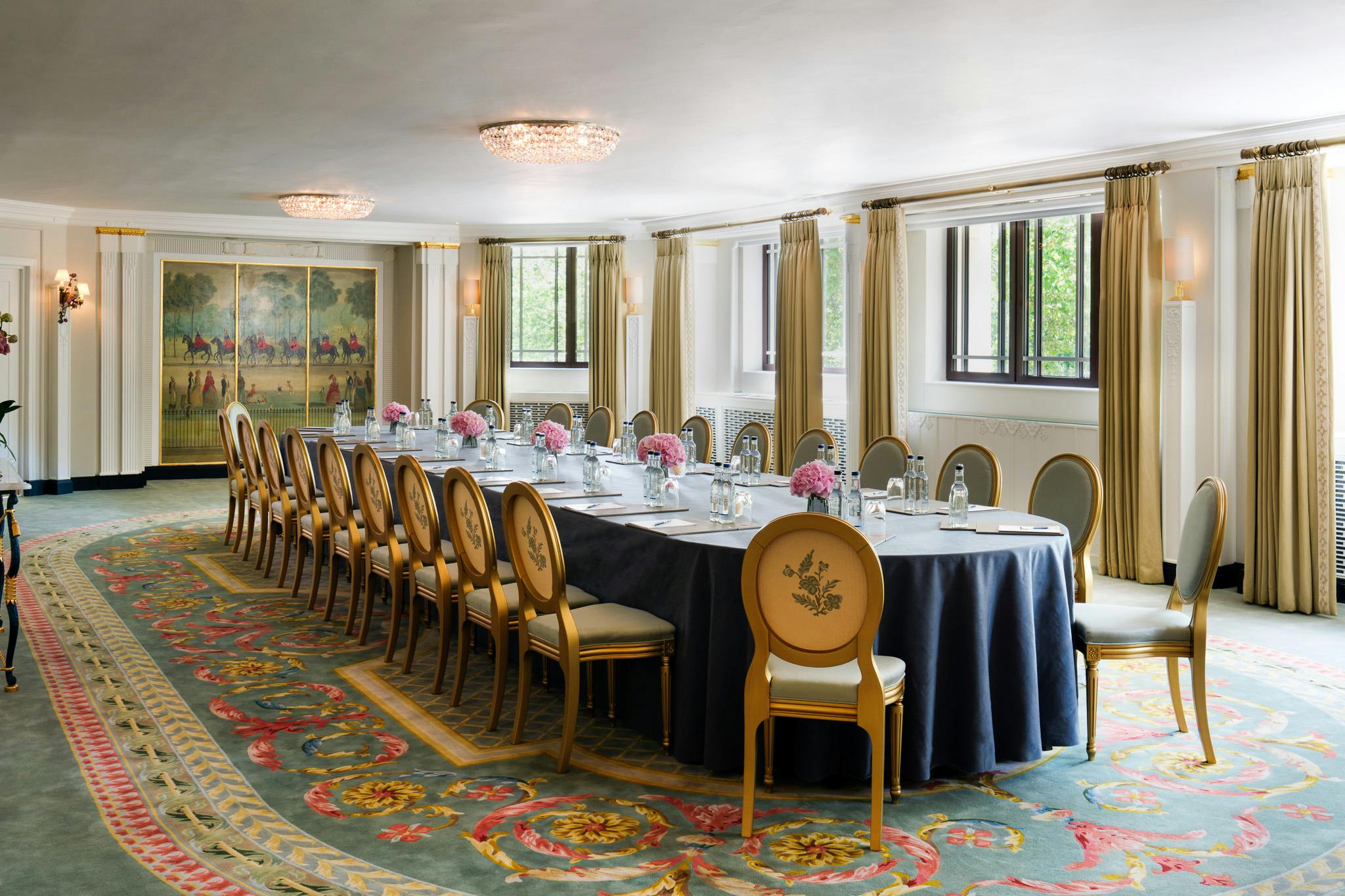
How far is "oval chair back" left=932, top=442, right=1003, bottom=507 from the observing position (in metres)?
5.54

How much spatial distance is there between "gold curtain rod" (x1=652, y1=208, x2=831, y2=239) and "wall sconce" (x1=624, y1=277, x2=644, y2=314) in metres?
0.51

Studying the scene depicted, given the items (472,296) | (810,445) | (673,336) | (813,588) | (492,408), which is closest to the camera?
(813,588)

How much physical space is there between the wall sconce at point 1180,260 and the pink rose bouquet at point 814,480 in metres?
3.84

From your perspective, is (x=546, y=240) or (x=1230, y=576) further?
(x=546, y=240)

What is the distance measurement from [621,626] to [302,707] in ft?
5.05

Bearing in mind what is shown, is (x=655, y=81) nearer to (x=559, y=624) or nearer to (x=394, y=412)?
(x=559, y=624)

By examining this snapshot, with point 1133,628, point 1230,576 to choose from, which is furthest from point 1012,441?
point 1133,628

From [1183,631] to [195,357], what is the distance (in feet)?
37.1

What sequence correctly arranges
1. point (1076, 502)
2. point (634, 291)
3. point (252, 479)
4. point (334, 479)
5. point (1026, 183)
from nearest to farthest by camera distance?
point (1076, 502) → point (334, 479) → point (1026, 183) → point (252, 479) → point (634, 291)

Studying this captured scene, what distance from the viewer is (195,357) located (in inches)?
503

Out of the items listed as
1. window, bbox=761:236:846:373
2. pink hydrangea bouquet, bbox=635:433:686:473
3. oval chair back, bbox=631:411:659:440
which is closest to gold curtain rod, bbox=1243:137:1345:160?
window, bbox=761:236:846:373

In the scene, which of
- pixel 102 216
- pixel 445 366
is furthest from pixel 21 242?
pixel 445 366

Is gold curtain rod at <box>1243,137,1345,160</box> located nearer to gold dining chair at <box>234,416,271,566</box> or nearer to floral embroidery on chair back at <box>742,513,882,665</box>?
floral embroidery on chair back at <box>742,513,882,665</box>

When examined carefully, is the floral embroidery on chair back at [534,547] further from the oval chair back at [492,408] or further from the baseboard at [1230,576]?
the oval chair back at [492,408]
